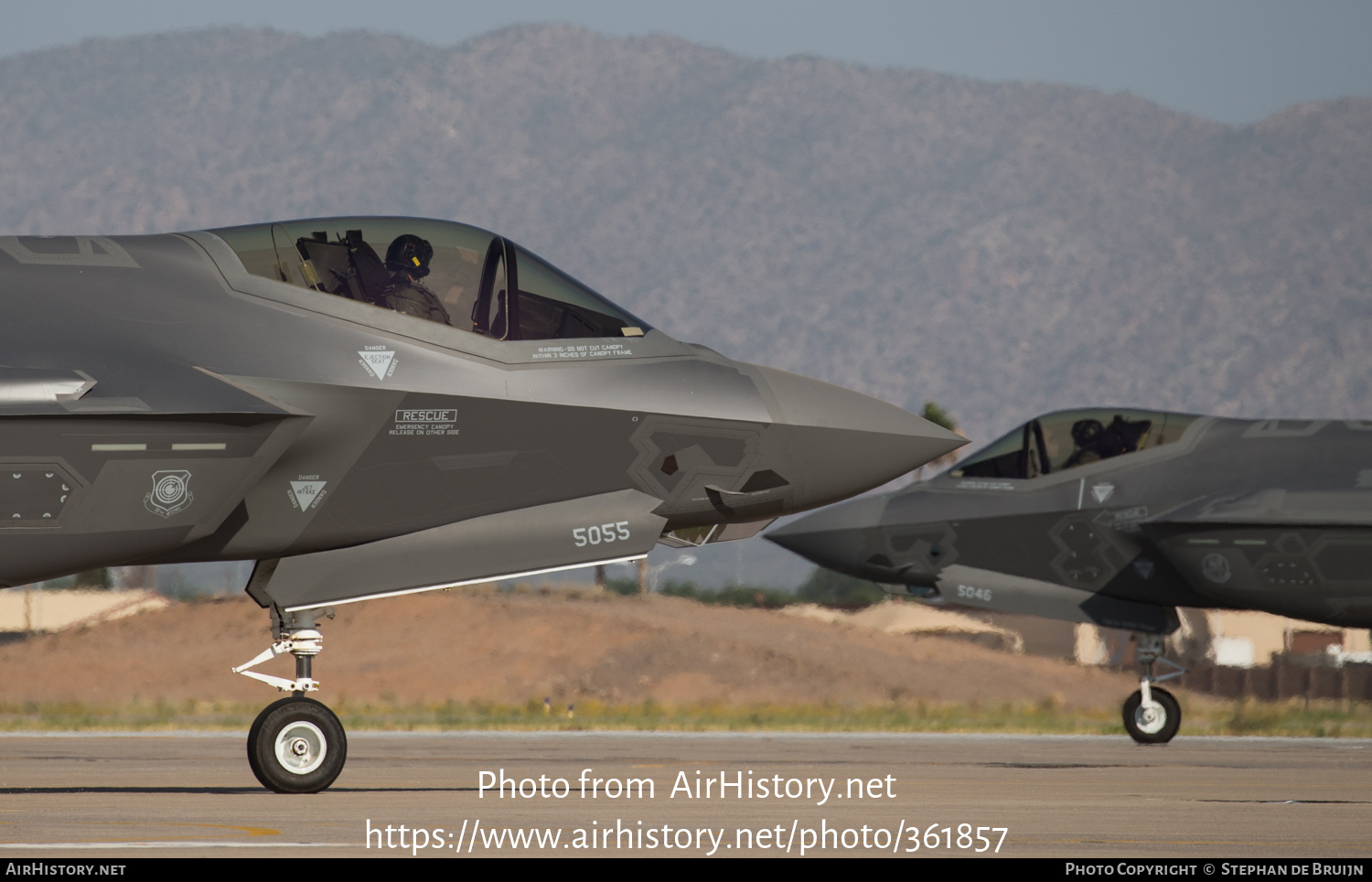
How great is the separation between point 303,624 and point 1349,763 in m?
11.4

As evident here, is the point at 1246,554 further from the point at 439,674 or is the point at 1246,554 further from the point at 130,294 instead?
the point at 439,674

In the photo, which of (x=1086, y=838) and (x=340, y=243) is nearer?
(x=1086, y=838)

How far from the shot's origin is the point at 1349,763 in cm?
1619

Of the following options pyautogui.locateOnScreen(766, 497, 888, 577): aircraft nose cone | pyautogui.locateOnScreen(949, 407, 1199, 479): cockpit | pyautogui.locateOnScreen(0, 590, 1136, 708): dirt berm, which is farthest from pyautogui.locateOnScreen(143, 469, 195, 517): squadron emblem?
pyautogui.locateOnScreen(0, 590, 1136, 708): dirt berm

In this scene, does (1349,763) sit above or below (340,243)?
below

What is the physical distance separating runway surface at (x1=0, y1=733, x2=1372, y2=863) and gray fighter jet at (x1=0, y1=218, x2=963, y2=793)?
1.43 metres

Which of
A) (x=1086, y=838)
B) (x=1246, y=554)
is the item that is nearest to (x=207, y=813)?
(x=1086, y=838)

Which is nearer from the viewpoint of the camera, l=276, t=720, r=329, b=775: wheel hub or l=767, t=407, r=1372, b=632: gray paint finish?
l=276, t=720, r=329, b=775: wheel hub

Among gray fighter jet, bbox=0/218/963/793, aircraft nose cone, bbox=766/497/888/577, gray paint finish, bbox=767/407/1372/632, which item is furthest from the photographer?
aircraft nose cone, bbox=766/497/888/577

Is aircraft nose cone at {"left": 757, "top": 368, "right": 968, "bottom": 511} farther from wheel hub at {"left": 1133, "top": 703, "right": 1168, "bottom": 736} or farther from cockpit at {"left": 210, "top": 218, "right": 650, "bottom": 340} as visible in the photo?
wheel hub at {"left": 1133, "top": 703, "right": 1168, "bottom": 736}

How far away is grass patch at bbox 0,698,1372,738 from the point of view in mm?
25172


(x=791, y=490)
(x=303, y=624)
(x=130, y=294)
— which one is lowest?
(x=303, y=624)

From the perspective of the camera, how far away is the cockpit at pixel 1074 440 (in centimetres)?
2045
